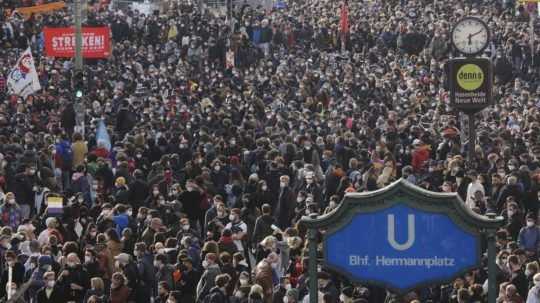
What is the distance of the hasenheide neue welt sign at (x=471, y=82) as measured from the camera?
22.6 m

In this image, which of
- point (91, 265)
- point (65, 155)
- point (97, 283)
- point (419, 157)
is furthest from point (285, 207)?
point (97, 283)

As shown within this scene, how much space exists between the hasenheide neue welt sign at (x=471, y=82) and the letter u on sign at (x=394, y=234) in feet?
49.2

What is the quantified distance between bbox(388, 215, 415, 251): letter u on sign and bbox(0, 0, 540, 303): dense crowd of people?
1503 millimetres

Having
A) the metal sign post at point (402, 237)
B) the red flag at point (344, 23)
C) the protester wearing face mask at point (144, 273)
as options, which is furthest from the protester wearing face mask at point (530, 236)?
the red flag at point (344, 23)

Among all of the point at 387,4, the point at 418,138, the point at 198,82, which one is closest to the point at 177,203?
the point at 418,138

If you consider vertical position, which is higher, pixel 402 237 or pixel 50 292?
pixel 402 237

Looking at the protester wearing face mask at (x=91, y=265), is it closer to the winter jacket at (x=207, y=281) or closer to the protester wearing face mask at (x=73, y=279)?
the protester wearing face mask at (x=73, y=279)

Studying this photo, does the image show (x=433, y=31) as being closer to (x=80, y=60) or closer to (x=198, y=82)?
(x=198, y=82)

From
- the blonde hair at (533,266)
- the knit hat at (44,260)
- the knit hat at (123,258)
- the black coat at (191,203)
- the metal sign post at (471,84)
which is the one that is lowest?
the black coat at (191,203)

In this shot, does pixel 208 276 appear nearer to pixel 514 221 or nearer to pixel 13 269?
pixel 13 269

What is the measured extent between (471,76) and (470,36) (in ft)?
3.36

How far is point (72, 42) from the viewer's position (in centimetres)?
3378

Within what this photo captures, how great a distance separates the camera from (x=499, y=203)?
20.5m

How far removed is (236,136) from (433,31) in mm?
18956
